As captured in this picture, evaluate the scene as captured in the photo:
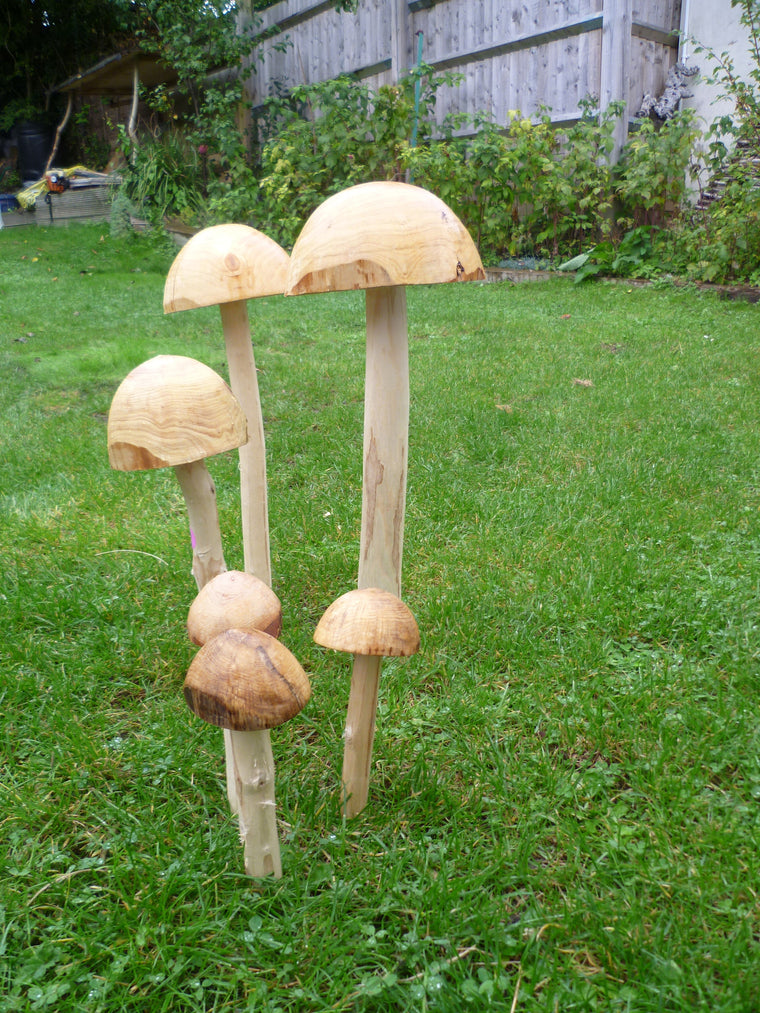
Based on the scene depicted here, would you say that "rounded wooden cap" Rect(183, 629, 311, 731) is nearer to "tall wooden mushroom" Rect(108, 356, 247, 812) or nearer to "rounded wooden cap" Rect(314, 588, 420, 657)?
"rounded wooden cap" Rect(314, 588, 420, 657)

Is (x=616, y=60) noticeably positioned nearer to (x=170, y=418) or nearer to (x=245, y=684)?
(x=170, y=418)

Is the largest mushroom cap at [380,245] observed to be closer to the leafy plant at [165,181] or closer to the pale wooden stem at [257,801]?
the pale wooden stem at [257,801]

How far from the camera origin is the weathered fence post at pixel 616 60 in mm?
8578

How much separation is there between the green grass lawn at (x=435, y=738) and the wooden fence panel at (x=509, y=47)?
654 cm

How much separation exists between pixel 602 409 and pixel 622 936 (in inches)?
135

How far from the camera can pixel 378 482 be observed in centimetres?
164

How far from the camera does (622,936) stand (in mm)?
1423

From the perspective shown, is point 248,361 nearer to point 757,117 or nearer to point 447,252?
point 447,252

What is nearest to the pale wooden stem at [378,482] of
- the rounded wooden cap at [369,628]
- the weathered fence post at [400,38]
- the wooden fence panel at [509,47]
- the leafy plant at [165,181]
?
the rounded wooden cap at [369,628]

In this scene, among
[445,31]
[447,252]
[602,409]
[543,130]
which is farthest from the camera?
[445,31]

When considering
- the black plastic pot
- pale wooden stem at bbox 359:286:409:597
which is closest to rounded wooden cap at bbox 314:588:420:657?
pale wooden stem at bbox 359:286:409:597

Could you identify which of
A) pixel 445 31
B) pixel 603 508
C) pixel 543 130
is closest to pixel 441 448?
pixel 603 508

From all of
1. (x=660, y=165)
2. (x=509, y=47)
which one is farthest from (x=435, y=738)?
(x=509, y=47)

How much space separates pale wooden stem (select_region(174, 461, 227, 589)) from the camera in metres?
1.53
